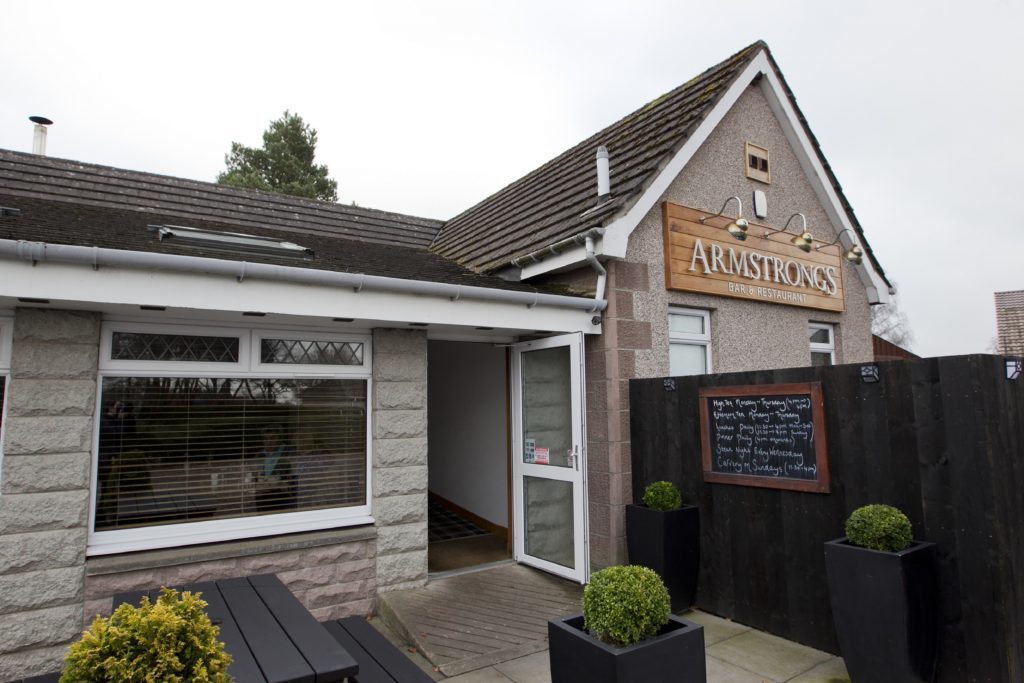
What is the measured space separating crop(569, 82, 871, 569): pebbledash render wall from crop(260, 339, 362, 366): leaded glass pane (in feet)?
8.16

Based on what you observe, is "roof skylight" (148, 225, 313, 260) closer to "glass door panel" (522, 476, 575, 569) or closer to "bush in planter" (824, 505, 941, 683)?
"glass door panel" (522, 476, 575, 569)

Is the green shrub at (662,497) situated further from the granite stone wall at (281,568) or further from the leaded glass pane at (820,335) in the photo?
the leaded glass pane at (820,335)

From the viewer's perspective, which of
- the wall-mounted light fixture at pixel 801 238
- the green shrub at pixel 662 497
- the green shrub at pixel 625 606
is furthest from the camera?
the wall-mounted light fixture at pixel 801 238

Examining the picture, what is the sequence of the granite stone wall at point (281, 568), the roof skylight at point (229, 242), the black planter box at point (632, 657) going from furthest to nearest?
the roof skylight at point (229, 242), the granite stone wall at point (281, 568), the black planter box at point (632, 657)

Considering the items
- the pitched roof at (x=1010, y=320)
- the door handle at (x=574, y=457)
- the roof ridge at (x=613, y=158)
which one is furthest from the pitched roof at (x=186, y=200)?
the pitched roof at (x=1010, y=320)

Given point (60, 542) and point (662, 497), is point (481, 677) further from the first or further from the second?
point (60, 542)

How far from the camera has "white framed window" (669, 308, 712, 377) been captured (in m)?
6.43

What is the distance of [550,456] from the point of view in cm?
582

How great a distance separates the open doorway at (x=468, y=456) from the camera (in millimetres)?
6934

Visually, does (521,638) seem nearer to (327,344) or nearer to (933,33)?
(327,344)

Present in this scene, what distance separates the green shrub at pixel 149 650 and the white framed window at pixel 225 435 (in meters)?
2.82

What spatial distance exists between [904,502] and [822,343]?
5268 mm

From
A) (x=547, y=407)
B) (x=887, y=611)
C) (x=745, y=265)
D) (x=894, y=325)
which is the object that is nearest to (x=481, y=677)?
(x=887, y=611)

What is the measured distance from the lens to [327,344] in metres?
5.11
